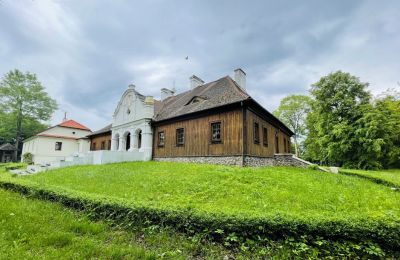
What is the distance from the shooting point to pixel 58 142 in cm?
3278

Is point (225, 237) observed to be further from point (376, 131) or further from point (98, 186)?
point (376, 131)

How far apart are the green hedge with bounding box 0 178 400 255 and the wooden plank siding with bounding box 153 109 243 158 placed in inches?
327

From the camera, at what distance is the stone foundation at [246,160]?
1243 cm

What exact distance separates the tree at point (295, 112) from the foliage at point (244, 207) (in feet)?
97.5

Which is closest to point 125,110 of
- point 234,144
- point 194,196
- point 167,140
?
point 167,140

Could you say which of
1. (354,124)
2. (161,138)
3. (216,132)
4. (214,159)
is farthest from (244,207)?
(354,124)

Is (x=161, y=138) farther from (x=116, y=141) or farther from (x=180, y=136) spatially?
(x=116, y=141)

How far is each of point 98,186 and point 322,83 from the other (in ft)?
89.9

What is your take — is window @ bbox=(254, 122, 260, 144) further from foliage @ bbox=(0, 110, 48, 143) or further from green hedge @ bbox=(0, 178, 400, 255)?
foliage @ bbox=(0, 110, 48, 143)

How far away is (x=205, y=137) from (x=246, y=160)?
3298mm

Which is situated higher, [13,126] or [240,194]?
[13,126]

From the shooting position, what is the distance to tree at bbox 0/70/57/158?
35688 millimetres

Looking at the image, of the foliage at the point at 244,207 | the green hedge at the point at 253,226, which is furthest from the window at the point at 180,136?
the green hedge at the point at 253,226

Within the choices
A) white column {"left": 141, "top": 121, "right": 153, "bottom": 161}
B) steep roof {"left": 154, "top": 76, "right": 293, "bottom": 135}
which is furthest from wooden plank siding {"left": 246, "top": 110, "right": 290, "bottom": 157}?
white column {"left": 141, "top": 121, "right": 153, "bottom": 161}
